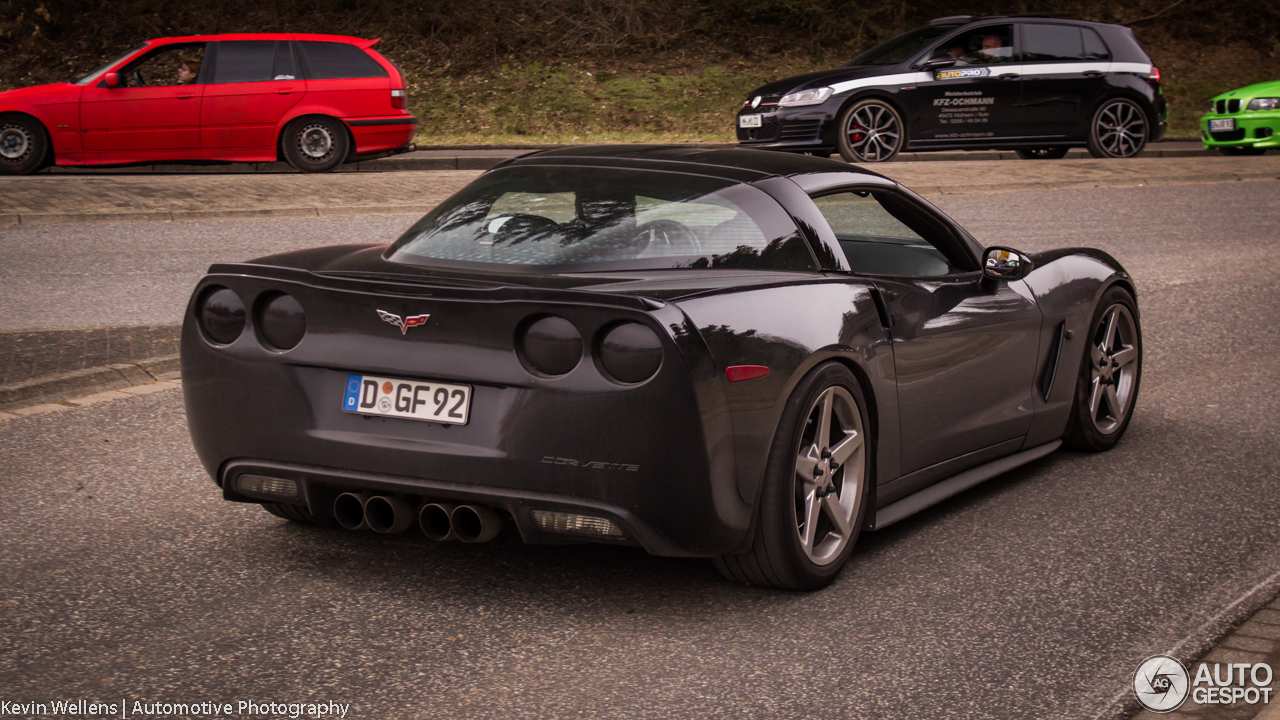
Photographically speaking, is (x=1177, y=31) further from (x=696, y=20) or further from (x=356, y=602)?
(x=356, y=602)

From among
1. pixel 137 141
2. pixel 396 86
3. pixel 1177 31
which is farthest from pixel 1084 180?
pixel 1177 31

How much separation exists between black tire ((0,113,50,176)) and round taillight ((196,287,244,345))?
44.5 feet

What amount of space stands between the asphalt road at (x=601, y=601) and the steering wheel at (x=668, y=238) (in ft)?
3.31

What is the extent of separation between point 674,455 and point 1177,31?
3343 cm

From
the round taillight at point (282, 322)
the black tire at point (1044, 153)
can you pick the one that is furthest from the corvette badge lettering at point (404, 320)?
the black tire at point (1044, 153)

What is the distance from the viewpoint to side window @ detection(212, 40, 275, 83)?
16.3 metres

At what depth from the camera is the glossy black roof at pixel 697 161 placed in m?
4.26

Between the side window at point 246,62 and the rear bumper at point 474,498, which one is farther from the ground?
the side window at point 246,62

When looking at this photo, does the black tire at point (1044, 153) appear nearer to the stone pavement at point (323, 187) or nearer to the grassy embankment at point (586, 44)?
the stone pavement at point (323, 187)

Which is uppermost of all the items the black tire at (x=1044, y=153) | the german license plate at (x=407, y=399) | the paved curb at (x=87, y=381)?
the german license plate at (x=407, y=399)

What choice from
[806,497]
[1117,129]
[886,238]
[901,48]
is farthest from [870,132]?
[806,497]

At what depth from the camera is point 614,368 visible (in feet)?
11.0

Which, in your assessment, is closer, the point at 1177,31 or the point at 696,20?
the point at 696,20

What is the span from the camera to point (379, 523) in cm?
369
